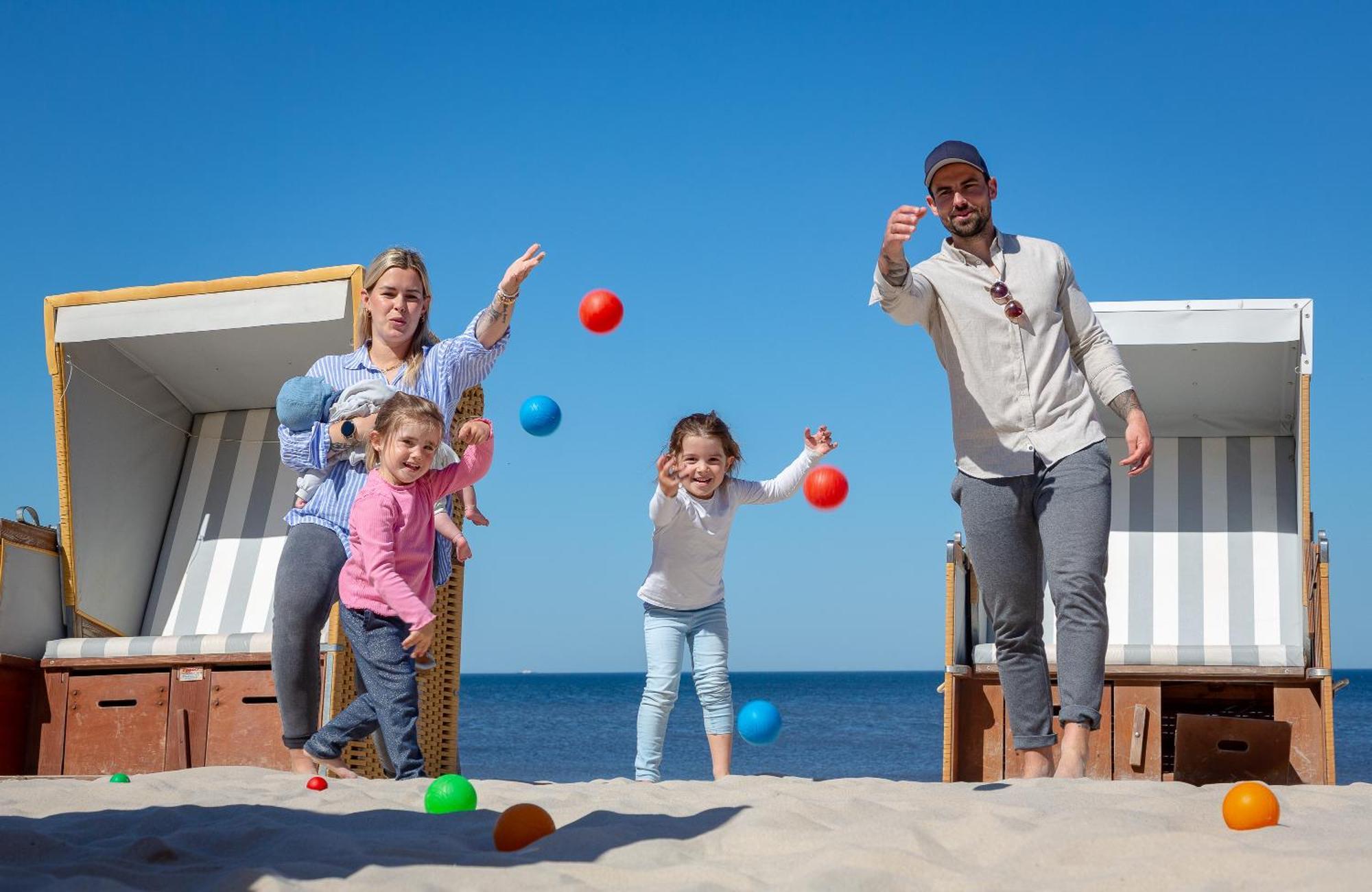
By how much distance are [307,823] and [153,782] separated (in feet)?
4.76

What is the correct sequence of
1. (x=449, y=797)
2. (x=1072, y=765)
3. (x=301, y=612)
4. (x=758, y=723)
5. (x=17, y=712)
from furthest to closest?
1. (x=17, y=712)
2. (x=758, y=723)
3. (x=301, y=612)
4. (x=1072, y=765)
5. (x=449, y=797)

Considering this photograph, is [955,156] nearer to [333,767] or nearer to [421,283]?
[421,283]

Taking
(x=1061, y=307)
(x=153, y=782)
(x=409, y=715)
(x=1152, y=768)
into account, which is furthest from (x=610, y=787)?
(x=1152, y=768)

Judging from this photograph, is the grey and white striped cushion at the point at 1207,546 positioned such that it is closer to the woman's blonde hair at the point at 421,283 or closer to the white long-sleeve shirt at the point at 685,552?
the white long-sleeve shirt at the point at 685,552

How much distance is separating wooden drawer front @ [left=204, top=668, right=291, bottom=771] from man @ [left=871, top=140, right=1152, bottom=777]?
3.30m

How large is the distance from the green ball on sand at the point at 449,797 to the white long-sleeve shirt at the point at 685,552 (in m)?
1.74

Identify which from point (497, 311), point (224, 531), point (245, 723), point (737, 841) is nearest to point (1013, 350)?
point (497, 311)

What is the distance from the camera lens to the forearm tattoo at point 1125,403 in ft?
13.1

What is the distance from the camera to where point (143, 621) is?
307 inches

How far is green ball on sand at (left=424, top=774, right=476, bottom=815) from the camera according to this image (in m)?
3.33

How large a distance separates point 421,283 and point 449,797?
2000 mm

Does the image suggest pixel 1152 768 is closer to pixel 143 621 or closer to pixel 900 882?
pixel 900 882

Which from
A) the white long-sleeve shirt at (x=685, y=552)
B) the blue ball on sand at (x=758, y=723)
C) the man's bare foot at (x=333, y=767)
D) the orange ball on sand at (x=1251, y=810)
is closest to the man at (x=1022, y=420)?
the orange ball on sand at (x=1251, y=810)

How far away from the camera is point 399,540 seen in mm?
4297
